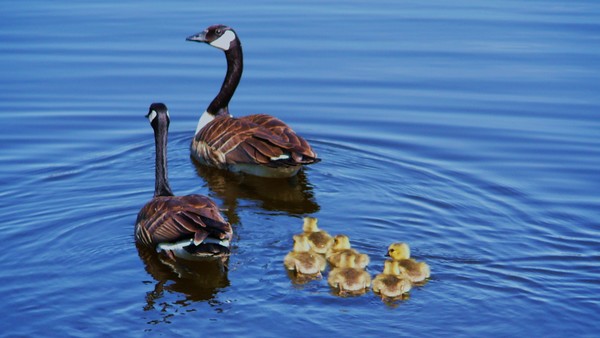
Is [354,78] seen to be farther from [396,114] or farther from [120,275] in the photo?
[120,275]

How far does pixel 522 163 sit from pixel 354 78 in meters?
4.43

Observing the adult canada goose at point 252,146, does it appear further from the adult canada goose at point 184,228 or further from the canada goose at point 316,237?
the adult canada goose at point 184,228

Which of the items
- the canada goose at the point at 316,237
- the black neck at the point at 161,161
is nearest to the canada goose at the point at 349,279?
the canada goose at the point at 316,237

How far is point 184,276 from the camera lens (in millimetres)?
10672

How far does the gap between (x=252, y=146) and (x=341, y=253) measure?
3.67 metres

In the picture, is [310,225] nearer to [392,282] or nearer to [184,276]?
[184,276]

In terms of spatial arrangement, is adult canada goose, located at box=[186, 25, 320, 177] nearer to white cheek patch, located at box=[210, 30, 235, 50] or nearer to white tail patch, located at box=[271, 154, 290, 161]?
white tail patch, located at box=[271, 154, 290, 161]

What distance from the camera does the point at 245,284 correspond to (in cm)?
1016

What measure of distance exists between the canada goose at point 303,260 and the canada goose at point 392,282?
625mm

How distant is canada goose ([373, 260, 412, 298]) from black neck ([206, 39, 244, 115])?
6008mm

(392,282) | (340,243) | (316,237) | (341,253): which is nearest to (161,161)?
(316,237)

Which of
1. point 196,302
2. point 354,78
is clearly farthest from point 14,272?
point 354,78

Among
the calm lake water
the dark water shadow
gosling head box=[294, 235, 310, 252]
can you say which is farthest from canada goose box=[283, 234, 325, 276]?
the dark water shadow

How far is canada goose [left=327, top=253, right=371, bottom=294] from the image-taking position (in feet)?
32.1
